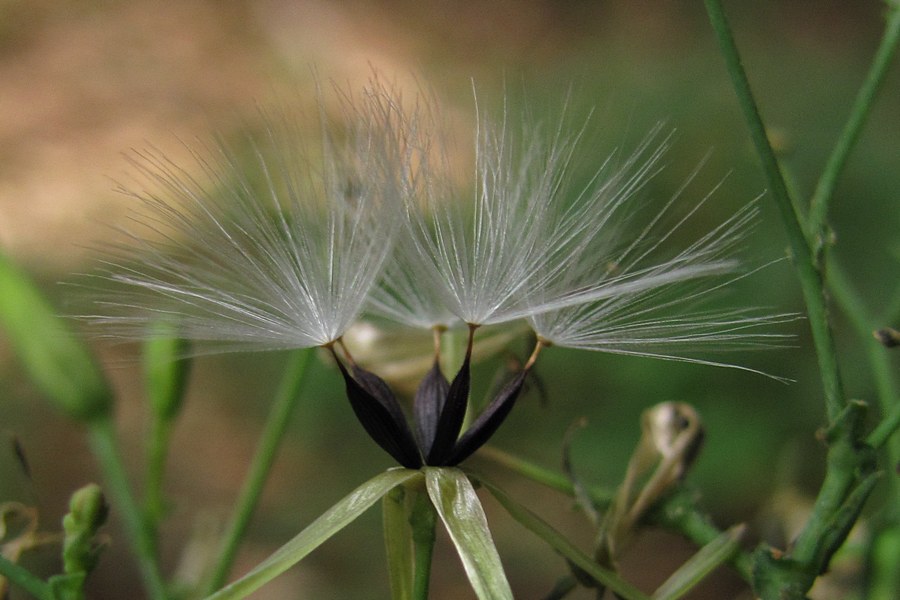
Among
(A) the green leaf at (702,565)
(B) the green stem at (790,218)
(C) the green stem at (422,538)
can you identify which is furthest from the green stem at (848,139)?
(C) the green stem at (422,538)

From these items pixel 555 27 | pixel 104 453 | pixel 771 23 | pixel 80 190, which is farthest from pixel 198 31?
pixel 104 453

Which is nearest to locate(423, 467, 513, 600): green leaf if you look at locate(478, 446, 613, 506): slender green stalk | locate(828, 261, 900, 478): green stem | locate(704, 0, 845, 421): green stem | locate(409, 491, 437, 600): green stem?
locate(409, 491, 437, 600): green stem

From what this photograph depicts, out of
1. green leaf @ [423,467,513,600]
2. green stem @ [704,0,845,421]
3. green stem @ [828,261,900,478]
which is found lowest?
green leaf @ [423,467,513,600]

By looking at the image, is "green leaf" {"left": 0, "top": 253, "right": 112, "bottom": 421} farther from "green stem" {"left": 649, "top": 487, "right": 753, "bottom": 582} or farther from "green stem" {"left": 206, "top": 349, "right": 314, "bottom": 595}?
"green stem" {"left": 649, "top": 487, "right": 753, "bottom": 582}

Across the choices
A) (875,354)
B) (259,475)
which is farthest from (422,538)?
(875,354)

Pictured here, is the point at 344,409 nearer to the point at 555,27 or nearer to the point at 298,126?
the point at 298,126

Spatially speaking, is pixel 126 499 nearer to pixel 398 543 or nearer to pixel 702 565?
pixel 398 543
